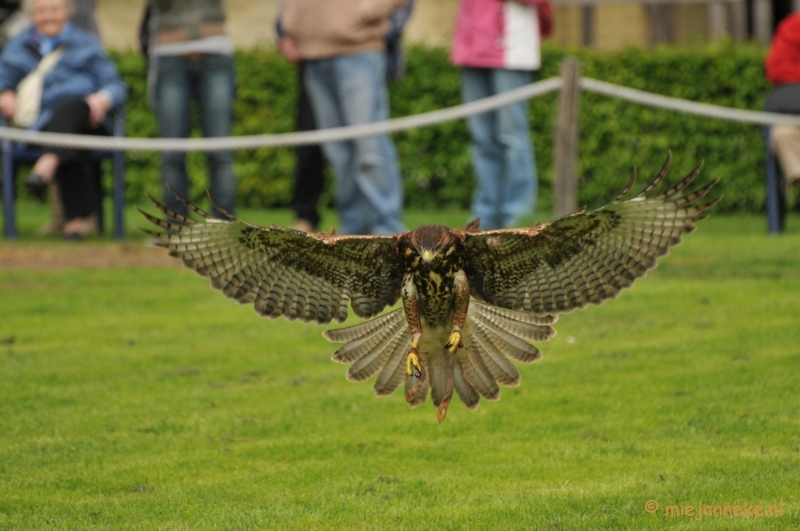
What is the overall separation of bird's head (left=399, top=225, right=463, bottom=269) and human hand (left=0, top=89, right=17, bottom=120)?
20.5 feet

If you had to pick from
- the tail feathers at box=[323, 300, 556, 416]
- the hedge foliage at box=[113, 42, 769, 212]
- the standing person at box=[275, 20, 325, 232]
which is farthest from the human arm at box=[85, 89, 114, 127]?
the tail feathers at box=[323, 300, 556, 416]

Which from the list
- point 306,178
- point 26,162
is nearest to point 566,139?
point 306,178

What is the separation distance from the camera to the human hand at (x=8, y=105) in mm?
10102

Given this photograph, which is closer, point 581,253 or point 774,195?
point 581,253

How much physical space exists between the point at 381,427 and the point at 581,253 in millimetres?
1134

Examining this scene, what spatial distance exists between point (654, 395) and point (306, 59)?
4501mm

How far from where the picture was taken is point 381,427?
5.29m

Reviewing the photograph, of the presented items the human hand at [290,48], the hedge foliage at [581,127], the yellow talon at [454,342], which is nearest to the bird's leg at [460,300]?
the yellow talon at [454,342]

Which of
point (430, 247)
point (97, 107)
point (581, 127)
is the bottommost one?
point (430, 247)

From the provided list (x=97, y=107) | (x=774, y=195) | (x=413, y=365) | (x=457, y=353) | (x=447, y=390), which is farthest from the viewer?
(x=774, y=195)

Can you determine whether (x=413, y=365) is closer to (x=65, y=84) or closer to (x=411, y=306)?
(x=411, y=306)

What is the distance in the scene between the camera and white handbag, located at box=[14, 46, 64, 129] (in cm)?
1003

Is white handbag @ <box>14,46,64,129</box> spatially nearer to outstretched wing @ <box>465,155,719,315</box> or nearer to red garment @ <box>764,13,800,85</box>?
red garment @ <box>764,13,800,85</box>

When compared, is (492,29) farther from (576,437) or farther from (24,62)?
(576,437)
